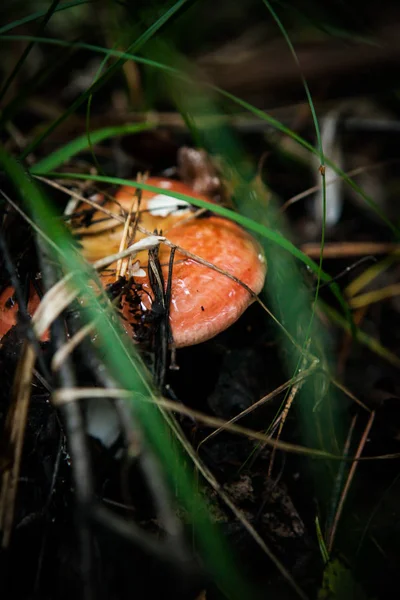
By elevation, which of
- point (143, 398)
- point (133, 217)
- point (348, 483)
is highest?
point (133, 217)

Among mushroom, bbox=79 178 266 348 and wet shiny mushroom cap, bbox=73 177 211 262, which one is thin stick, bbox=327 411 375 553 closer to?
mushroom, bbox=79 178 266 348

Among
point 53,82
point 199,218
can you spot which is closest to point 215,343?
point 199,218

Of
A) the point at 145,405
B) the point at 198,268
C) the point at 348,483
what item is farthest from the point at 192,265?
the point at 348,483

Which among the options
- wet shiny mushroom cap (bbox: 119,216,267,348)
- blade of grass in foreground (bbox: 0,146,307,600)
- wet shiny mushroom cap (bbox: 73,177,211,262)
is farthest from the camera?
wet shiny mushroom cap (bbox: 73,177,211,262)

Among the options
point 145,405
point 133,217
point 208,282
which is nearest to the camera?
point 145,405

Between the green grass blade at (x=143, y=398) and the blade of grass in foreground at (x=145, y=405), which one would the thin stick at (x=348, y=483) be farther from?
the green grass blade at (x=143, y=398)

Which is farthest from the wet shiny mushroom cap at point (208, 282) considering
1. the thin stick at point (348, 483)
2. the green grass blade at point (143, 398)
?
the thin stick at point (348, 483)

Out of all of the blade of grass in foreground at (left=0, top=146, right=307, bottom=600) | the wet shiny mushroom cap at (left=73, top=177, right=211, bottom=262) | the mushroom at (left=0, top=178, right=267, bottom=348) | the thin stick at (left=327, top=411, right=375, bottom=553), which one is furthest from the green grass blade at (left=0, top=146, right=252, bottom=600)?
the wet shiny mushroom cap at (left=73, top=177, right=211, bottom=262)

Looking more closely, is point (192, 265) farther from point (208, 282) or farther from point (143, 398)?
point (143, 398)

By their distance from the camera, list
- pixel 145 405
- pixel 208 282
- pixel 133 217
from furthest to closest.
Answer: pixel 133 217 → pixel 208 282 → pixel 145 405
